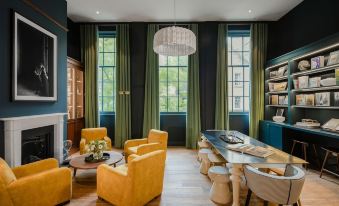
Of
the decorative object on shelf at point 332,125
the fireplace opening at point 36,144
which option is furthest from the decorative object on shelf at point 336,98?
the fireplace opening at point 36,144

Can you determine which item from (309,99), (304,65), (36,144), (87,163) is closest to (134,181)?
(87,163)

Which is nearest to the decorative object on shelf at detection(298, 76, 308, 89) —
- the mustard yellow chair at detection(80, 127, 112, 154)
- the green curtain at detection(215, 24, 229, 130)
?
the green curtain at detection(215, 24, 229, 130)

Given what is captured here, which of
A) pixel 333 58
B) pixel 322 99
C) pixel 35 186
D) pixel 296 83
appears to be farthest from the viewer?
pixel 296 83

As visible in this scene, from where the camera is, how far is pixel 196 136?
18.5 feet

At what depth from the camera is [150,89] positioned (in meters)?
5.63

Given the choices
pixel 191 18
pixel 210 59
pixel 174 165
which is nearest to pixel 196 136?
pixel 174 165

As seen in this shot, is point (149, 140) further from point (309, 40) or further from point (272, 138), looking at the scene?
point (309, 40)

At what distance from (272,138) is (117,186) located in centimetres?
417

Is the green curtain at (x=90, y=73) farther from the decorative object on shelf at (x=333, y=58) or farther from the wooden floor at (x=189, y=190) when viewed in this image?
the decorative object on shelf at (x=333, y=58)

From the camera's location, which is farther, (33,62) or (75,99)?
(75,99)

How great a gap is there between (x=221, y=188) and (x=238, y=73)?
423 centimetres

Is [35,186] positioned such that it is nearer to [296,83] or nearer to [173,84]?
[173,84]

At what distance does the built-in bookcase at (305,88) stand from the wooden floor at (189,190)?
1.27m

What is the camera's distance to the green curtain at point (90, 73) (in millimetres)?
5621
